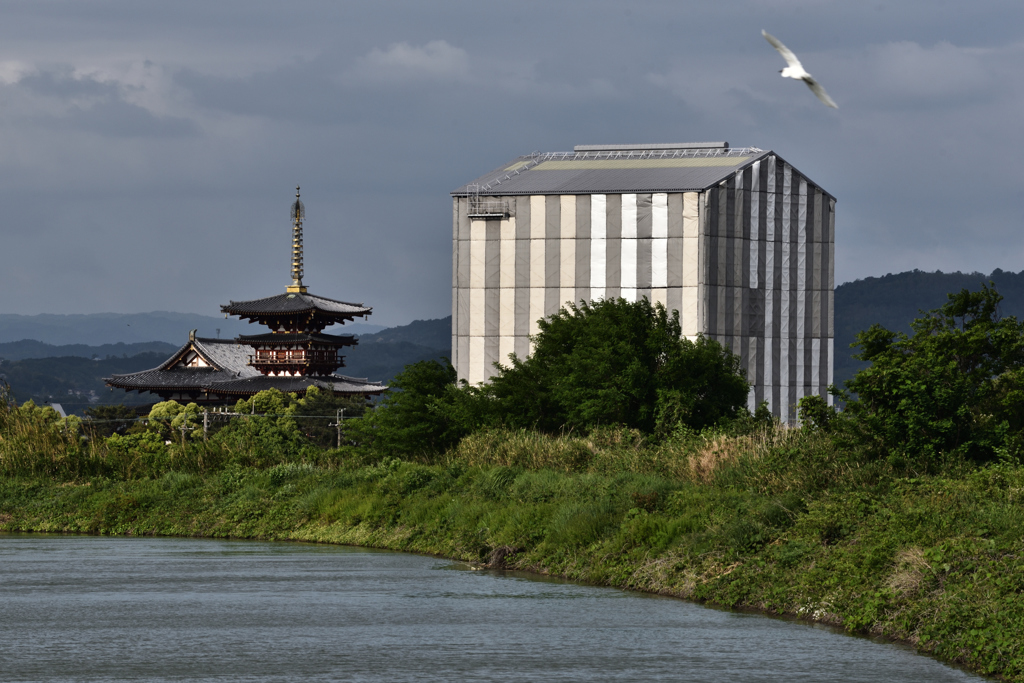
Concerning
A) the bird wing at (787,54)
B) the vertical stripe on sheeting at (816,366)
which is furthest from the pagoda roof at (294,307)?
the bird wing at (787,54)

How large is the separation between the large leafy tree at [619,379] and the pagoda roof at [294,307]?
55.6 metres

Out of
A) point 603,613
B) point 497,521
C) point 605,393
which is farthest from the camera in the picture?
point 605,393

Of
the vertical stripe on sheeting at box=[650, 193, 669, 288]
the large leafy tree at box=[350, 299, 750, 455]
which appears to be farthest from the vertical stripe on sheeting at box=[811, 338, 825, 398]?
the large leafy tree at box=[350, 299, 750, 455]

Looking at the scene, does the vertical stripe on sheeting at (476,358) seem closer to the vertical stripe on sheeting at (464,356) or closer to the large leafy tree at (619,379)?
the vertical stripe on sheeting at (464,356)

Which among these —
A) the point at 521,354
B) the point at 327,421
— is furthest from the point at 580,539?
the point at 327,421

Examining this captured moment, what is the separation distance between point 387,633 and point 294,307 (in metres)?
77.4

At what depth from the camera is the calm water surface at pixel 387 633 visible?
51.2 ft

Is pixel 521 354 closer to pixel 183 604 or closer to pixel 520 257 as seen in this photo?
pixel 520 257

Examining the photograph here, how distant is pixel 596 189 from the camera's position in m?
68.6

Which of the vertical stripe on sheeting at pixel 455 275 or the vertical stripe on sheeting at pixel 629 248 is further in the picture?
the vertical stripe on sheeting at pixel 455 275

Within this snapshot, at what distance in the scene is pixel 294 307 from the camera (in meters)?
94.4

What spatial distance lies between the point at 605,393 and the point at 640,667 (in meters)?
20.6

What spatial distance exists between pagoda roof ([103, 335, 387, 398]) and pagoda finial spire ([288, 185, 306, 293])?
6.69 meters

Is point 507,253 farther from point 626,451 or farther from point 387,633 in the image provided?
point 387,633
